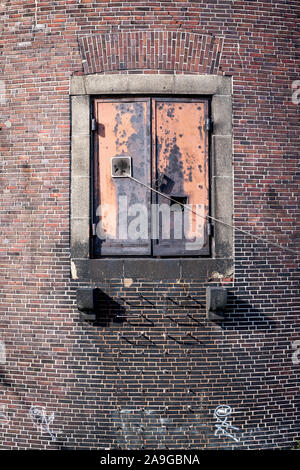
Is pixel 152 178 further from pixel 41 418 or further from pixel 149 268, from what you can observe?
pixel 41 418

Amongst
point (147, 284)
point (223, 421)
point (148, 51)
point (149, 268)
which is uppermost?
point (148, 51)

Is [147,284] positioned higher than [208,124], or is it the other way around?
[208,124]

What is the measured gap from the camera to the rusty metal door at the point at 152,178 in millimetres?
4980

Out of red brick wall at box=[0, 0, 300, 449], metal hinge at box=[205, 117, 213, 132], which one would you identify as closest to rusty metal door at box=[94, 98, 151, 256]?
red brick wall at box=[0, 0, 300, 449]

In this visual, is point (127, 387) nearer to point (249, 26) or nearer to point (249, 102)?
point (249, 102)

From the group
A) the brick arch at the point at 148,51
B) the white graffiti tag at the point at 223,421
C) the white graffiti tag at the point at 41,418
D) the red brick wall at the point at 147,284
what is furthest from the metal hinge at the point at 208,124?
the white graffiti tag at the point at 41,418

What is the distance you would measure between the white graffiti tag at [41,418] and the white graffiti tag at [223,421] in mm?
2548

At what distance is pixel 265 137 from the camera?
5.08 meters

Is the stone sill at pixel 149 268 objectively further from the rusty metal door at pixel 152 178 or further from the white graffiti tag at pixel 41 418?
the white graffiti tag at pixel 41 418

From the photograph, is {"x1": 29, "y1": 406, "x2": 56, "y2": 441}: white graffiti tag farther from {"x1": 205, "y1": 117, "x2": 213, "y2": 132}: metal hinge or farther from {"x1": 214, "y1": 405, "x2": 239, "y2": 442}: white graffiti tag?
{"x1": 205, "y1": 117, "x2": 213, "y2": 132}: metal hinge

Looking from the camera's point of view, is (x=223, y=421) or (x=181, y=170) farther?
(x=181, y=170)

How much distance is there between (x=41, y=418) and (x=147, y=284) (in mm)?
2689

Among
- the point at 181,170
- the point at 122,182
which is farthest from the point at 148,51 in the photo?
the point at 122,182

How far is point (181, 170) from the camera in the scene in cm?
500
